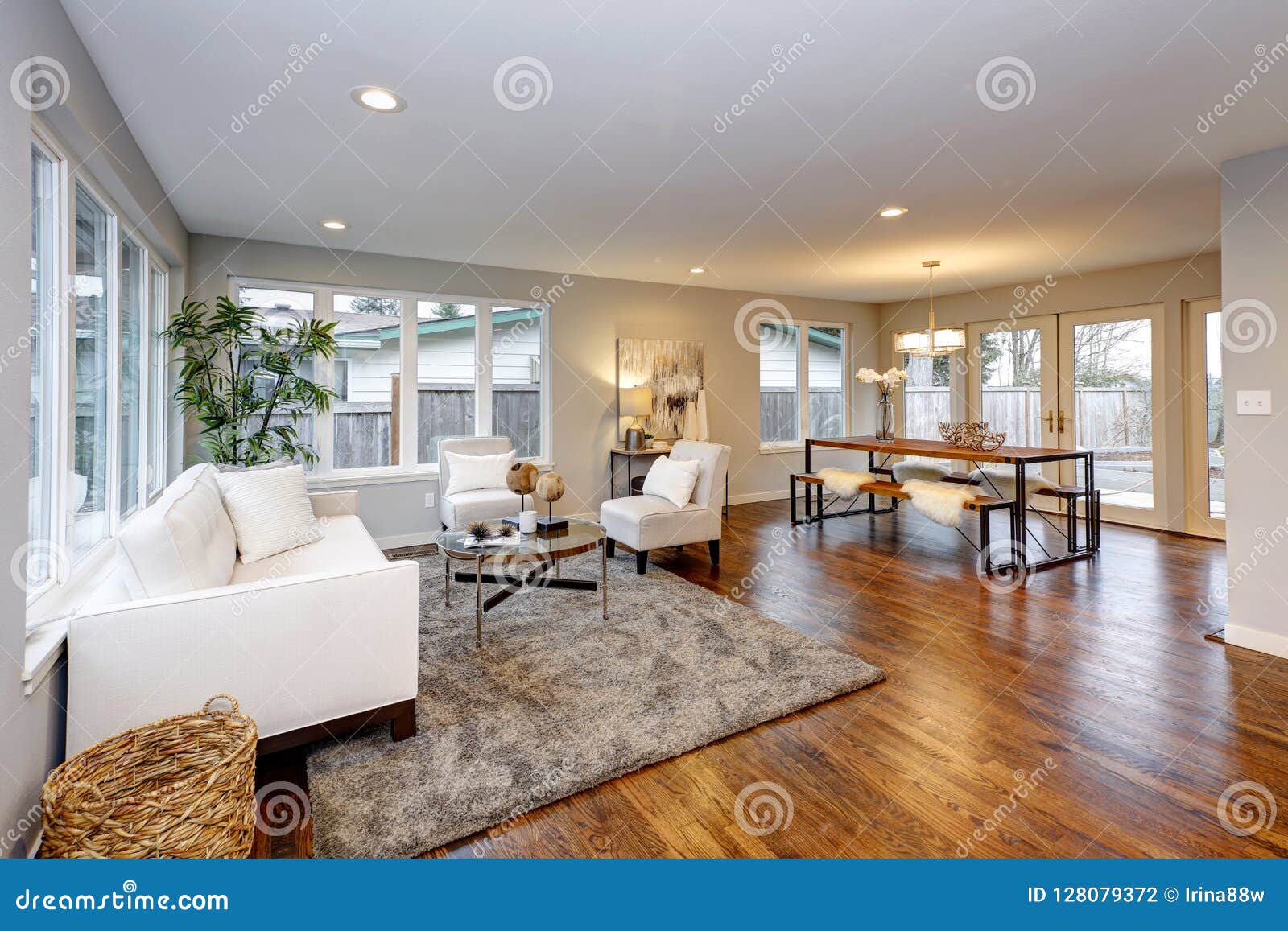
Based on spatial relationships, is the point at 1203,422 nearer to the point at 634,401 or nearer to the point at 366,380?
the point at 634,401

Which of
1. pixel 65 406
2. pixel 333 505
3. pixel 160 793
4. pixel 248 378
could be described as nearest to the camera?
pixel 160 793

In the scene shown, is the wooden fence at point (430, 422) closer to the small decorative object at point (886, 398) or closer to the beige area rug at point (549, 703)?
the beige area rug at point (549, 703)

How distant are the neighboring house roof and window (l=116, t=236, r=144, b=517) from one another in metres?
1.59

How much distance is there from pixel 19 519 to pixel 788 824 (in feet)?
7.00

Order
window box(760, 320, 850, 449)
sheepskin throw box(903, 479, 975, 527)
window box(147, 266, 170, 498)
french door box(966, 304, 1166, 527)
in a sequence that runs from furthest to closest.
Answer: window box(760, 320, 850, 449) → french door box(966, 304, 1166, 527) → sheepskin throw box(903, 479, 975, 527) → window box(147, 266, 170, 498)

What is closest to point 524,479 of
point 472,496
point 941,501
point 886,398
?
point 472,496

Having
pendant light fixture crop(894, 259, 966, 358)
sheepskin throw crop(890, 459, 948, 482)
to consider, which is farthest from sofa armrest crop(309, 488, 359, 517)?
sheepskin throw crop(890, 459, 948, 482)

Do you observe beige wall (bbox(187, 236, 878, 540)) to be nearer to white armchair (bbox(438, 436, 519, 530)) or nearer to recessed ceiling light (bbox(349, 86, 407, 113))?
white armchair (bbox(438, 436, 519, 530))

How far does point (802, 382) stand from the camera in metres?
7.77

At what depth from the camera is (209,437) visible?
4.44m

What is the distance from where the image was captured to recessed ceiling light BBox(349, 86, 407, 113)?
2.52 meters

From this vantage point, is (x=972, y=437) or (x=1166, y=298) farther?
(x=1166, y=298)

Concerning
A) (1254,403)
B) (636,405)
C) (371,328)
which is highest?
(371,328)

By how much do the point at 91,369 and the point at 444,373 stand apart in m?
3.00
